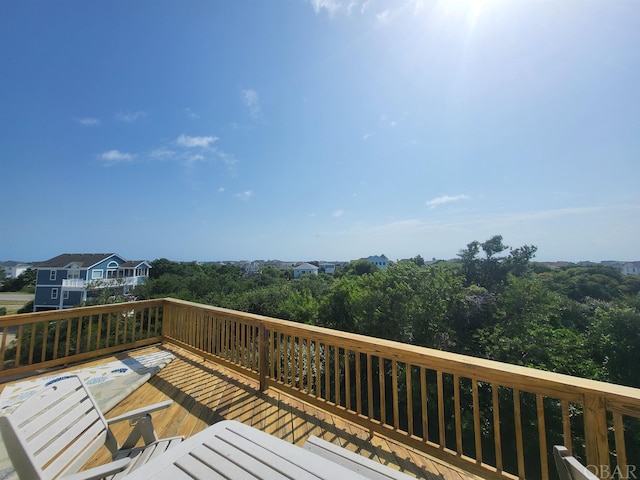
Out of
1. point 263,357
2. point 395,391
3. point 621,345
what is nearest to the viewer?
point 395,391

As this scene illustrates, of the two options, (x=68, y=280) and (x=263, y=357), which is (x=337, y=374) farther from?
(x=68, y=280)

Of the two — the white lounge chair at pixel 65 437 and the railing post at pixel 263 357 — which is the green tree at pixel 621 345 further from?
the white lounge chair at pixel 65 437

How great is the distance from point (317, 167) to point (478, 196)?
9.30 meters

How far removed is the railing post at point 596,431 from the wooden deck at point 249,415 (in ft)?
2.66

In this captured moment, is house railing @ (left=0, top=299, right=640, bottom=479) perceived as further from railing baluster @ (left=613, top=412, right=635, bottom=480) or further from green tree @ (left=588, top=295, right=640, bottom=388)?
green tree @ (left=588, top=295, right=640, bottom=388)

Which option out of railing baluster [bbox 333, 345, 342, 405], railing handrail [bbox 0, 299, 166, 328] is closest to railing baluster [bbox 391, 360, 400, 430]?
railing baluster [bbox 333, 345, 342, 405]

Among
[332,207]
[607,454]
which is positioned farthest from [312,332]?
[332,207]

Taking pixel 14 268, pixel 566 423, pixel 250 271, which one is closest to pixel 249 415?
pixel 566 423

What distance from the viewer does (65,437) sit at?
1349 mm

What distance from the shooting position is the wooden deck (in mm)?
2039

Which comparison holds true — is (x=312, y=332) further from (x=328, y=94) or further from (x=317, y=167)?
(x=317, y=167)

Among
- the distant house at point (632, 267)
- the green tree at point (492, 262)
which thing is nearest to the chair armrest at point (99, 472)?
the green tree at point (492, 262)

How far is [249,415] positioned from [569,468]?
103 inches

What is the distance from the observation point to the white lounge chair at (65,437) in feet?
3.61
